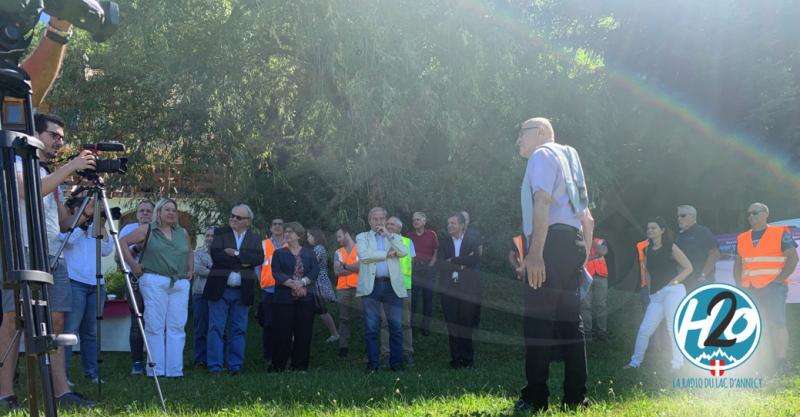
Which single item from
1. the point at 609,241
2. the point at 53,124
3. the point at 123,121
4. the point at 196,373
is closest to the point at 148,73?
the point at 123,121

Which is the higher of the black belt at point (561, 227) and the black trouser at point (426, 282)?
the black belt at point (561, 227)

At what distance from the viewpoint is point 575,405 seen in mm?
5469

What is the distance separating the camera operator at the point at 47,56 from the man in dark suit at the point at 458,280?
8607 mm

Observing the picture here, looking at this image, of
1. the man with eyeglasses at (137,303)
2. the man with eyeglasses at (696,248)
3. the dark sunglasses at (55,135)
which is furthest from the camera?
the man with eyeglasses at (696,248)

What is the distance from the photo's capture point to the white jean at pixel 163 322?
9453mm

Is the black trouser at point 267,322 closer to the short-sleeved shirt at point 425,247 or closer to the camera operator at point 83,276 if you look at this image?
the short-sleeved shirt at point 425,247

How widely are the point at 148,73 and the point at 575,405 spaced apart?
37.3 feet

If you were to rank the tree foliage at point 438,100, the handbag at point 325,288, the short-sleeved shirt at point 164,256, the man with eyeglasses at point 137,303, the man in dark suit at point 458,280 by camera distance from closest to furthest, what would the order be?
1. the short-sleeved shirt at point 164,256
2. the man with eyeglasses at point 137,303
3. the man in dark suit at point 458,280
4. the handbag at point 325,288
5. the tree foliage at point 438,100

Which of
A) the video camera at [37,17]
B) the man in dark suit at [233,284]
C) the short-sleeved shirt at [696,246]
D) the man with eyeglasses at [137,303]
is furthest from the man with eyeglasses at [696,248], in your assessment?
the video camera at [37,17]

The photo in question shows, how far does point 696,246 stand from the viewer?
10.5 metres

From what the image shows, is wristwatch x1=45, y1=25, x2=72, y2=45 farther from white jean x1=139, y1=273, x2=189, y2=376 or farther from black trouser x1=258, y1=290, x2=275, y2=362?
black trouser x1=258, y1=290, x2=275, y2=362

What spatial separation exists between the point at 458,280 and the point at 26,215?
9324mm

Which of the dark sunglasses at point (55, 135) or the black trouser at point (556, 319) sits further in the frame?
the dark sunglasses at point (55, 135)

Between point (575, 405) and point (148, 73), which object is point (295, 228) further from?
point (575, 405)
